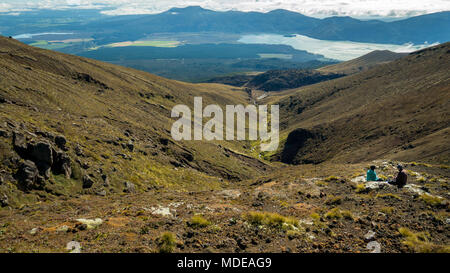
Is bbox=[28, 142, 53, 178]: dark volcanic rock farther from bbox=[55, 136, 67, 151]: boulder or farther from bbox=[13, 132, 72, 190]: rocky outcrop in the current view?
bbox=[55, 136, 67, 151]: boulder

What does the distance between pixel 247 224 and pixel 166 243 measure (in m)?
5.15

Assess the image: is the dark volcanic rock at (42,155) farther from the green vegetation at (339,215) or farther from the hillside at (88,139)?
the green vegetation at (339,215)

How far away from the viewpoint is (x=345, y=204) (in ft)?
64.8

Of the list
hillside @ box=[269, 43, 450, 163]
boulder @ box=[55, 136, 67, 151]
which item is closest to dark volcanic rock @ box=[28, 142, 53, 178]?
boulder @ box=[55, 136, 67, 151]

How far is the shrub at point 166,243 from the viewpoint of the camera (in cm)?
1259

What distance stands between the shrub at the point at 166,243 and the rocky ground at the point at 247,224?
5 cm

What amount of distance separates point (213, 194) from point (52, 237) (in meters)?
15.2

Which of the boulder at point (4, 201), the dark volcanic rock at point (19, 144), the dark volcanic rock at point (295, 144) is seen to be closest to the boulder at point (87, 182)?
the dark volcanic rock at point (19, 144)

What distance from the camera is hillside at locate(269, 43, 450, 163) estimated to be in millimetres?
58031

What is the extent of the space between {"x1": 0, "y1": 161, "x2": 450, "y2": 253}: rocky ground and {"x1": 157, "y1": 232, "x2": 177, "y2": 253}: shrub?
5 cm

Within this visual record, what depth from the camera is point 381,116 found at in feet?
261
